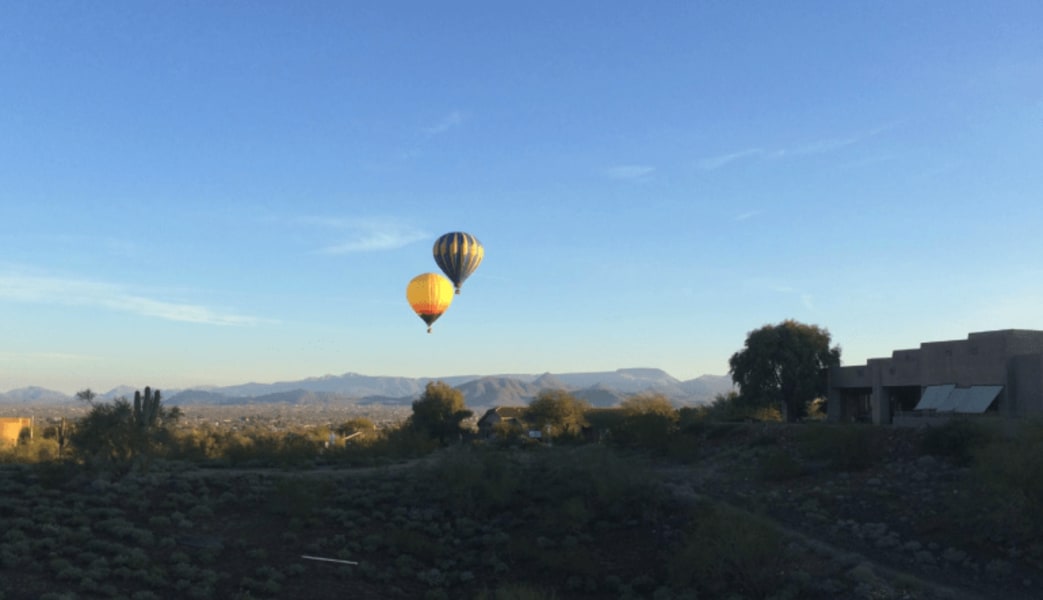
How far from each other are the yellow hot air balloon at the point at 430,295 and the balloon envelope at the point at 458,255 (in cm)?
75

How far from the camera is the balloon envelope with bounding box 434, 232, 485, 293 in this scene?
47.6 m

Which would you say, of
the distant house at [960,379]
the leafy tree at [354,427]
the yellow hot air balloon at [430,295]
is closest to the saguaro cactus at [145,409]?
the yellow hot air balloon at [430,295]

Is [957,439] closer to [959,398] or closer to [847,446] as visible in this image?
[847,446]

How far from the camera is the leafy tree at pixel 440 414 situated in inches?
2708

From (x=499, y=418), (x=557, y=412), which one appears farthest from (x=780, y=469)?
(x=499, y=418)

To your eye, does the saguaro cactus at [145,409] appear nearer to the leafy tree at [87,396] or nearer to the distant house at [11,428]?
the leafy tree at [87,396]

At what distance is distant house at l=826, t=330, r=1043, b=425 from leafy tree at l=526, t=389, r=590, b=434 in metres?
20.7

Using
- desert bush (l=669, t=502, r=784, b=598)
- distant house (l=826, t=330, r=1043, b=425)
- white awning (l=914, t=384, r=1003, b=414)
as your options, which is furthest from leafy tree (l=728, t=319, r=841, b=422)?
desert bush (l=669, t=502, r=784, b=598)

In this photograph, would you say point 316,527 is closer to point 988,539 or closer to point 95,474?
point 95,474

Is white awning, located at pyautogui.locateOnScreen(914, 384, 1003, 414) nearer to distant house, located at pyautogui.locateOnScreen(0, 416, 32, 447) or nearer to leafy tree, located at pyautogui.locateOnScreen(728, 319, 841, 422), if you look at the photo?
leafy tree, located at pyautogui.locateOnScreen(728, 319, 841, 422)

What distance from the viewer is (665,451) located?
48.2 metres

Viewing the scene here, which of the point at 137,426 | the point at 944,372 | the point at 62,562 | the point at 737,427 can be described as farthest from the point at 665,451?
the point at 62,562

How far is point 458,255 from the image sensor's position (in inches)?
1873

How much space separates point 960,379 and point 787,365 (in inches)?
568
